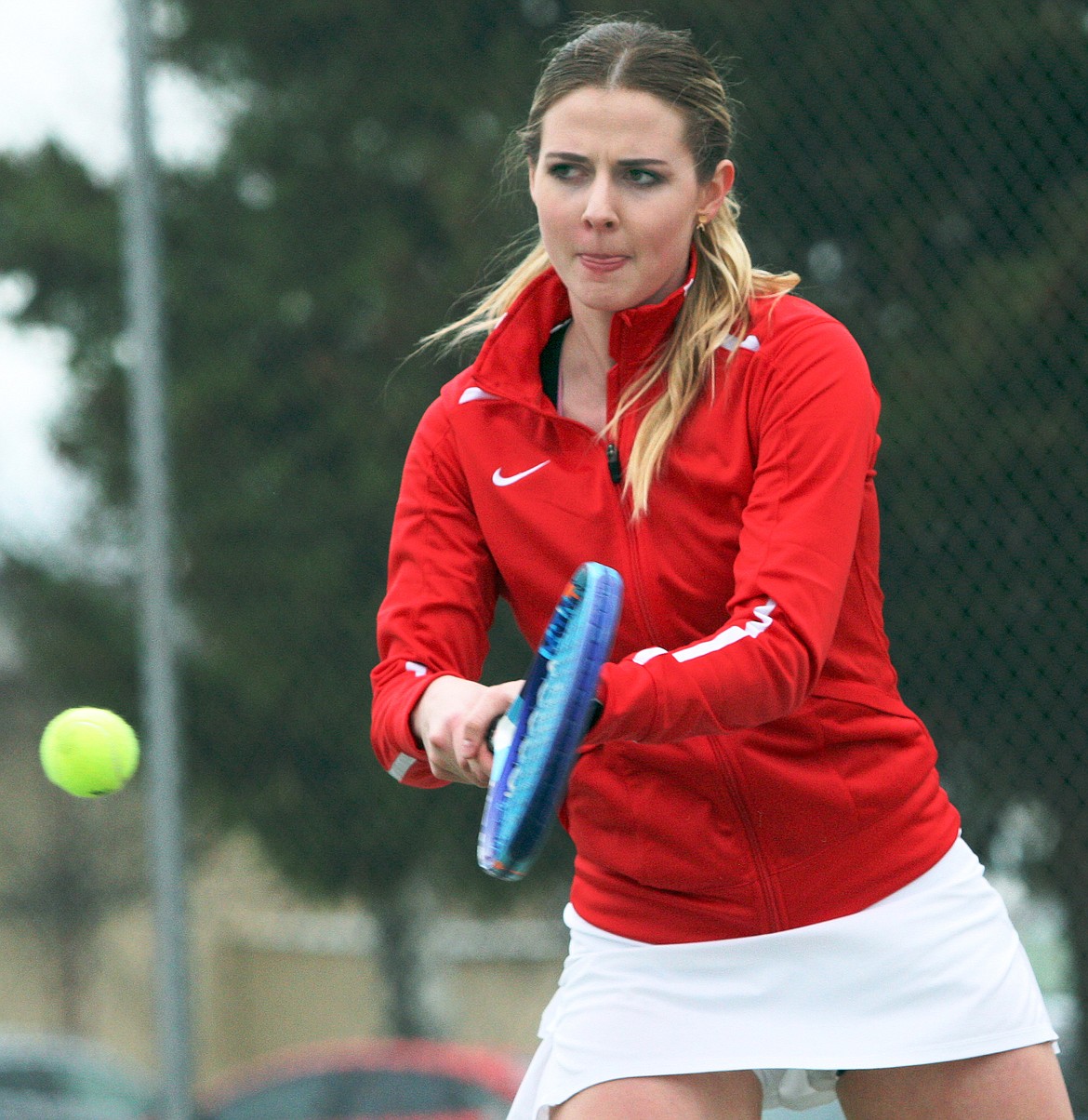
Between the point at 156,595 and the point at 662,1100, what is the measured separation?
115 inches

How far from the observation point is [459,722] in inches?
70.8

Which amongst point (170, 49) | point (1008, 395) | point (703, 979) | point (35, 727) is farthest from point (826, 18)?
point (35, 727)

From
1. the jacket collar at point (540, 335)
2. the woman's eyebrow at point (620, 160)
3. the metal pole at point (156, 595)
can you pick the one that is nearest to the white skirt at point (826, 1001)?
the jacket collar at point (540, 335)

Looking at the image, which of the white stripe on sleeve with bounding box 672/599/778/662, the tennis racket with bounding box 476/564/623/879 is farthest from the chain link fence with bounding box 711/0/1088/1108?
the tennis racket with bounding box 476/564/623/879

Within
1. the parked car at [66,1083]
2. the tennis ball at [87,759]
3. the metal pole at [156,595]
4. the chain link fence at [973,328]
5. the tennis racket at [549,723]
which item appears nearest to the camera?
the tennis racket at [549,723]

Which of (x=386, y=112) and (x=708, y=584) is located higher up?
(x=386, y=112)

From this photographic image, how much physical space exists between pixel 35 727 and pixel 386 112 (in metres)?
3.60

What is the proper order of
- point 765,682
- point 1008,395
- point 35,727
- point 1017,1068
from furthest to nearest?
point 35,727
point 1008,395
point 1017,1068
point 765,682

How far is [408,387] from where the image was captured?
5.59 m

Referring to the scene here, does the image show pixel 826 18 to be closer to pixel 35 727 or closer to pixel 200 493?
pixel 200 493

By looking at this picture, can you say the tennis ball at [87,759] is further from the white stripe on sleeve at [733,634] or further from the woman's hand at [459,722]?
the white stripe on sleeve at [733,634]

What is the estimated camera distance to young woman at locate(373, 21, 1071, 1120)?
6.40 feet

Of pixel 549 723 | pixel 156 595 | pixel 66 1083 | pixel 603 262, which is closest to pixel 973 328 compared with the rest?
pixel 156 595

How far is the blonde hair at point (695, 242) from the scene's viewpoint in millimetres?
1974
